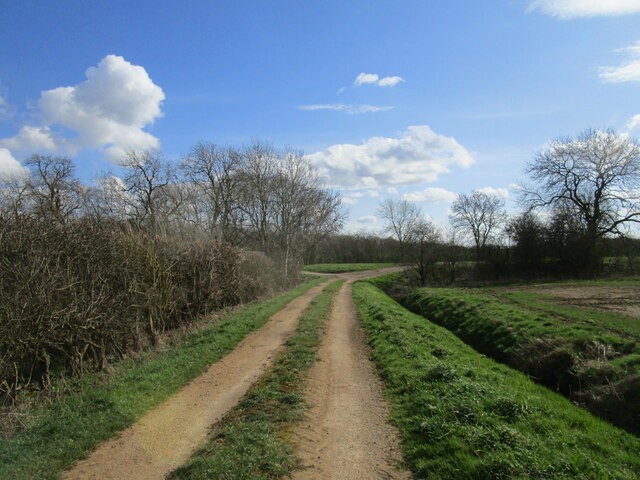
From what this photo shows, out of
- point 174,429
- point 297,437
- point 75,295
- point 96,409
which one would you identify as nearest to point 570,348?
point 297,437

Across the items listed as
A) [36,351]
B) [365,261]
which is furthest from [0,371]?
[365,261]

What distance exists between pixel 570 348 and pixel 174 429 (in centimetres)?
966

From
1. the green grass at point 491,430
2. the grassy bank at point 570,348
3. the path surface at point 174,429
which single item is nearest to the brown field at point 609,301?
the grassy bank at point 570,348

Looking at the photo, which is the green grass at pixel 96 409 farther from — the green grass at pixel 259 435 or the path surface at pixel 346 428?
the path surface at pixel 346 428

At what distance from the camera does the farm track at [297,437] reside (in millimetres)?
4766

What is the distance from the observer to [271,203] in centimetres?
3956

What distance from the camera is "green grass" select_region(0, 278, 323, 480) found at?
5.04m

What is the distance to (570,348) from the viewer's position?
9.80 m

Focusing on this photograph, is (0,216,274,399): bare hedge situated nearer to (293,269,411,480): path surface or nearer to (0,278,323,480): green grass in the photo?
(0,278,323,480): green grass

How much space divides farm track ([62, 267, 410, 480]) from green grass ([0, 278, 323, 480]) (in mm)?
239

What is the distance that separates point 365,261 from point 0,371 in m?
74.7

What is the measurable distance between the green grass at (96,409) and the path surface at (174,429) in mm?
240

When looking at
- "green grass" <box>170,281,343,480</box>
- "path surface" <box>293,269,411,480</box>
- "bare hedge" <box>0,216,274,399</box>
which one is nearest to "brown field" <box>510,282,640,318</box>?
"path surface" <box>293,269,411,480</box>

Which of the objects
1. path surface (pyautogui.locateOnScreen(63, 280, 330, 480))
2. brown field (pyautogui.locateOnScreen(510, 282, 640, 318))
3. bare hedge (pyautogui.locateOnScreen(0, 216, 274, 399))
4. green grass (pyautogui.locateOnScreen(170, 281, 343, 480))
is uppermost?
bare hedge (pyautogui.locateOnScreen(0, 216, 274, 399))
